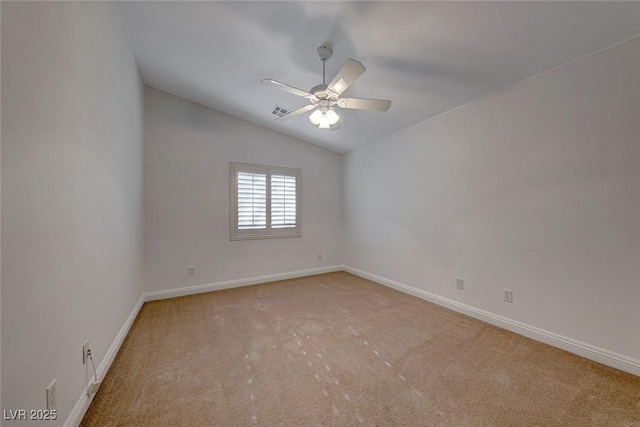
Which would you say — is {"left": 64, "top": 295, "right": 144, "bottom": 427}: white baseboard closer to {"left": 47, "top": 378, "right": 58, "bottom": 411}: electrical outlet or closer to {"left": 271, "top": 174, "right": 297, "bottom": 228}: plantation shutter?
{"left": 47, "top": 378, "right": 58, "bottom": 411}: electrical outlet

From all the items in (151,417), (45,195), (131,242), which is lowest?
(151,417)

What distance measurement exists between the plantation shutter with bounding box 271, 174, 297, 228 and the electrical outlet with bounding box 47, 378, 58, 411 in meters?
3.22

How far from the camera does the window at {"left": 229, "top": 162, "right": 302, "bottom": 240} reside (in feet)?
13.1

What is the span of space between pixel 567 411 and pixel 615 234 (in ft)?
4.51

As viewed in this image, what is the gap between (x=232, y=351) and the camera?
2.16 meters

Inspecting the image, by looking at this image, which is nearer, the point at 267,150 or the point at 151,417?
the point at 151,417

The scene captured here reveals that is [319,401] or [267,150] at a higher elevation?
[267,150]

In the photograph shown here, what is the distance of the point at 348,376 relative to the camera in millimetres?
1812

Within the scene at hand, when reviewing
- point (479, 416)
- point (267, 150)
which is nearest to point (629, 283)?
point (479, 416)

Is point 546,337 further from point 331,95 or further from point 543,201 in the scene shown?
point 331,95

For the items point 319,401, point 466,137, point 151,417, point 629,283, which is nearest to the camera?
point 151,417

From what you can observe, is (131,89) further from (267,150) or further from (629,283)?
(629,283)

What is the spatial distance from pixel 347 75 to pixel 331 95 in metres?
0.28

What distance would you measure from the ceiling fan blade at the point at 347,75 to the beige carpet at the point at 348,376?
2.25m
